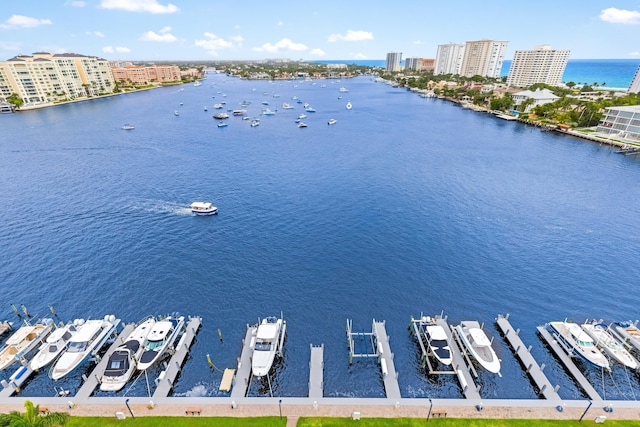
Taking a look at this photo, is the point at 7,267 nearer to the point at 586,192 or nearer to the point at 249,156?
the point at 249,156

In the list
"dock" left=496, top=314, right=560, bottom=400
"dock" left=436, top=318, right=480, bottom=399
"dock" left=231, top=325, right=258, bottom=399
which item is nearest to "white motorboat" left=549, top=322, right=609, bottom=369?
"dock" left=496, top=314, right=560, bottom=400

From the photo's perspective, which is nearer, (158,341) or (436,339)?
(436,339)

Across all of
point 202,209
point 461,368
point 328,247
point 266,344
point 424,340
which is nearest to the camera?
point 461,368

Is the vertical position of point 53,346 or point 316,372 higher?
point 316,372

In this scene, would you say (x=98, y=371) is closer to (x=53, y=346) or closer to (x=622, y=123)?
(x=53, y=346)

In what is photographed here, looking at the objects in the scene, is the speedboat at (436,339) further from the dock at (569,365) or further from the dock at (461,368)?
the dock at (569,365)

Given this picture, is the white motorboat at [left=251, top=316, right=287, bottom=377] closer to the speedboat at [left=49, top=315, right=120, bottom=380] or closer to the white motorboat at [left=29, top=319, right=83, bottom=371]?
the speedboat at [left=49, top=315, right=120, bottom=380]

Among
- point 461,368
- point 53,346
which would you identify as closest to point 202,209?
point 53,346
